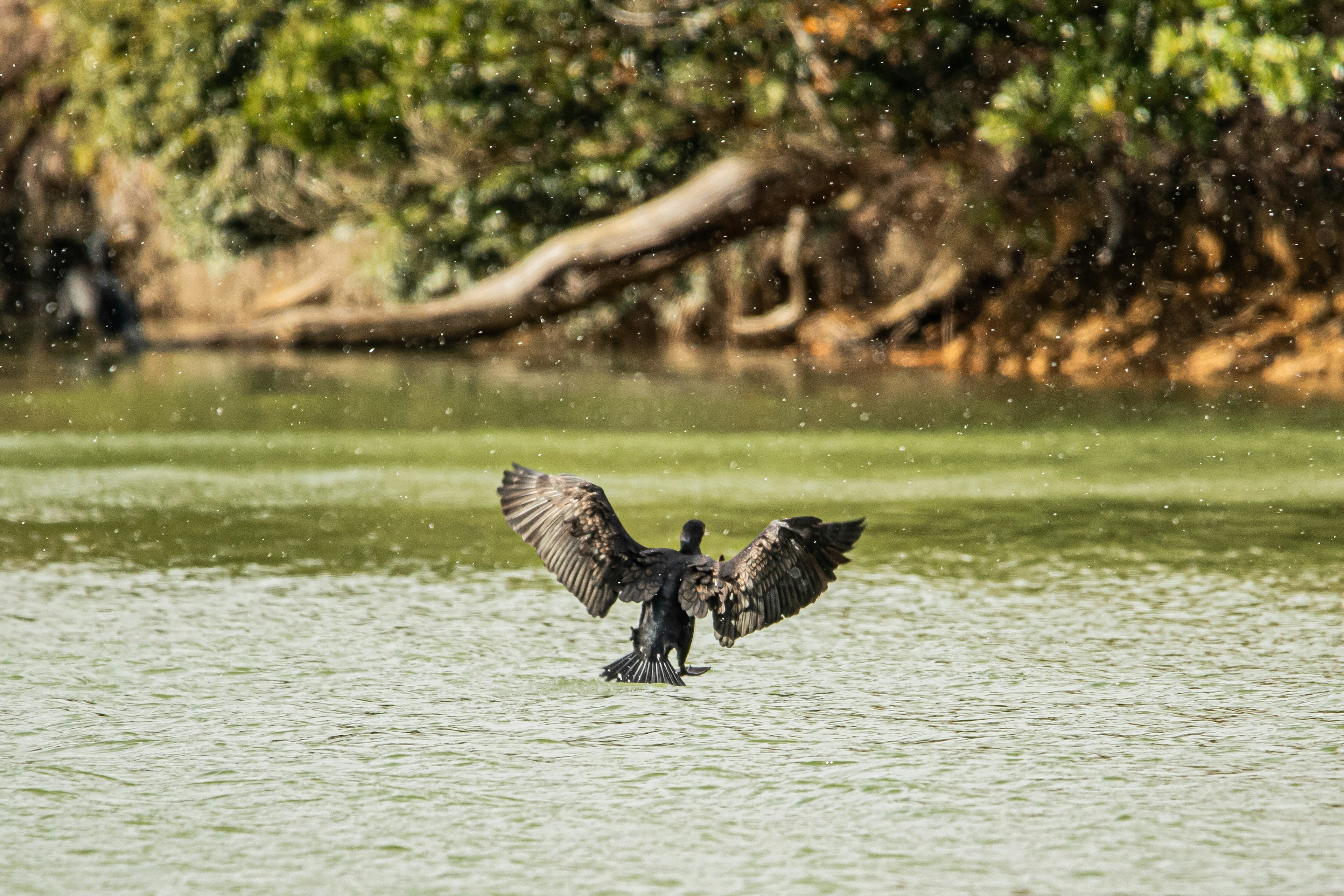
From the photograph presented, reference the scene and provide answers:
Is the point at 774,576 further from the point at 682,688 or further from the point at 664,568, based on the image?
the point at 682,688

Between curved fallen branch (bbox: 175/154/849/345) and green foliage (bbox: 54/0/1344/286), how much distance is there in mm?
623

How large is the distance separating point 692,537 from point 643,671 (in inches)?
12.3

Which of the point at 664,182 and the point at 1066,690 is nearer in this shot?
the point at 1066,690

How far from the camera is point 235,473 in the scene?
25.8 feet

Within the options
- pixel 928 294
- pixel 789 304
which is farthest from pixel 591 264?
pixel 789 304

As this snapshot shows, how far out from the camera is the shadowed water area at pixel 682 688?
2871 millimetres

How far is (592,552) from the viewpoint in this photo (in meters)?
3.88

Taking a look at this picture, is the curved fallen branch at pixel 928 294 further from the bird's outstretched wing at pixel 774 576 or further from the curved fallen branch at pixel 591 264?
the bird's outstretched wing at pixel 774 576

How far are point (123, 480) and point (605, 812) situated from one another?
5111 millimetres

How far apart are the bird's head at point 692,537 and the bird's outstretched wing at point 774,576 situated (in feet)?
0.49

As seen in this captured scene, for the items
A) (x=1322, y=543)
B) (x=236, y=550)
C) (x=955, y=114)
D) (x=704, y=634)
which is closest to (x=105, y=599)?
(x=236, y=550)

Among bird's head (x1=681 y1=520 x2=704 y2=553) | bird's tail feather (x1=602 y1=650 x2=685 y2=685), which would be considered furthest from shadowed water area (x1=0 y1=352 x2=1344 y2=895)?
bird's head (x1=681 y1=520 x2=704 y2=553)

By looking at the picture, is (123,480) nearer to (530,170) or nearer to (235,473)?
(235,473)

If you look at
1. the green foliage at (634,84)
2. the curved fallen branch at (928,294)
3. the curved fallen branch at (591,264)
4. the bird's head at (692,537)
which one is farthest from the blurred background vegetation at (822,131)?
the bird's head at (692,537)
